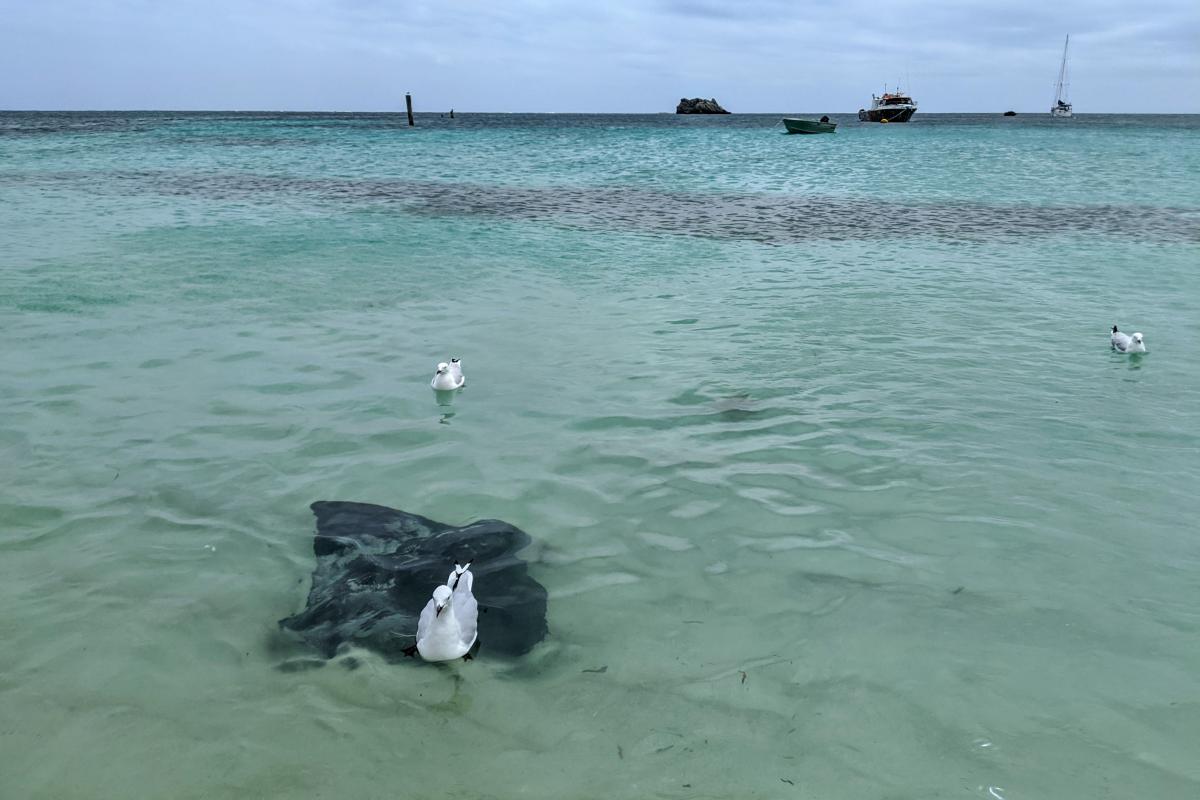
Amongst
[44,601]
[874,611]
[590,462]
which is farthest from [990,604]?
[44,601]

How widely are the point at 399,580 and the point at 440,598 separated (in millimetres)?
1008

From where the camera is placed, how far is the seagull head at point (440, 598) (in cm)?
485

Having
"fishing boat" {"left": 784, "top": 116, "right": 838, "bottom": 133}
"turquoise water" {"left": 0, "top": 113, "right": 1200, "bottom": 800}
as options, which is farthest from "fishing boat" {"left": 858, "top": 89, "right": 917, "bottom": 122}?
"turquoise water" {"left": 0, "top": 113, "right": 1200, "bottom": 800}

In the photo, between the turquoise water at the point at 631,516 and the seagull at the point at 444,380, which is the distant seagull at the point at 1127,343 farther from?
the seagull at the point at 444,380

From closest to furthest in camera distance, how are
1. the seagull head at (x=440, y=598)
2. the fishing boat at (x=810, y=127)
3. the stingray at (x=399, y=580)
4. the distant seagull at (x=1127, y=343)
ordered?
the seagull head at (x=440, y=598) < the stingray at (x=399, y=580) < the distant seagull at (x=1127, y=343) < the fishing boat at (x=810, y=127)

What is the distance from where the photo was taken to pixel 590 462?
25.2 feet

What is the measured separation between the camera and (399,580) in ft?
18.8

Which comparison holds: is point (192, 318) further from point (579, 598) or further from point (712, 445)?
point (579, 598)

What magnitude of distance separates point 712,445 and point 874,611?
2858 millimetres

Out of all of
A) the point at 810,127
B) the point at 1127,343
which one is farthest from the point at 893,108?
the point at 1127,343

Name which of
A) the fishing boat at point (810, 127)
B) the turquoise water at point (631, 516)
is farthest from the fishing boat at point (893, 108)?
the turquoise water at point (631, 516)

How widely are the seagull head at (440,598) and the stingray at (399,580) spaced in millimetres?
359

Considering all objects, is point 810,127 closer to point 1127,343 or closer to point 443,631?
point 1127,343

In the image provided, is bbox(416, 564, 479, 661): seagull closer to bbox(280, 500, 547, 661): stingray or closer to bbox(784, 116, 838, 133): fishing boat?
bbox(280, 500, 547, 661): stingray
